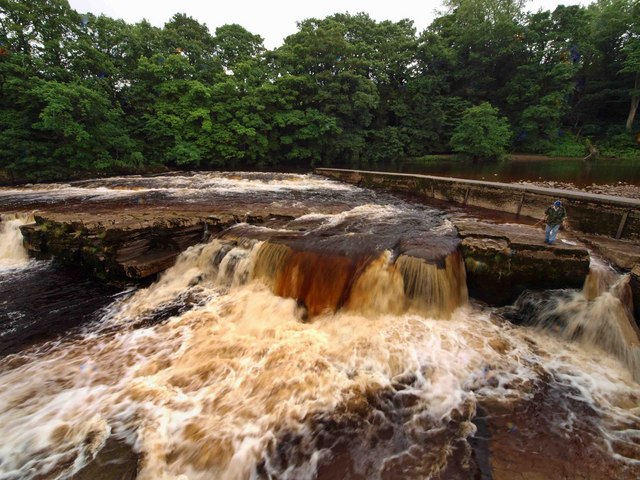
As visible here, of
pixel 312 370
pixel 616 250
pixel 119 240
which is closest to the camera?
pixel 312 370

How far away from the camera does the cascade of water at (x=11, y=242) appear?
7605 mm

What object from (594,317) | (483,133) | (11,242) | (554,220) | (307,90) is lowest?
(11,242)

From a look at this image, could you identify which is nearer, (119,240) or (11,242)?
(119,240)

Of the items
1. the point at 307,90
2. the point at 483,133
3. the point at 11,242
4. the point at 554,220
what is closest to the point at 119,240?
the point at 11,242

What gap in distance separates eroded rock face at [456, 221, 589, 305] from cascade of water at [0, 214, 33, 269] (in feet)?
35.7

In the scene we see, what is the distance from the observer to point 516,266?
555 centimetres

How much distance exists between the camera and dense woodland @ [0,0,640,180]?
16609mm

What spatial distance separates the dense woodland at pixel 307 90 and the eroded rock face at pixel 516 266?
20215 millimetres

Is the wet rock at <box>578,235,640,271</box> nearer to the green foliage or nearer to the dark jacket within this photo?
the dark jacket

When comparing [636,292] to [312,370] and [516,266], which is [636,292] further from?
[312,370]

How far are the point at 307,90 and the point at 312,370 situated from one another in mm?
25306

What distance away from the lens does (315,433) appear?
322cm

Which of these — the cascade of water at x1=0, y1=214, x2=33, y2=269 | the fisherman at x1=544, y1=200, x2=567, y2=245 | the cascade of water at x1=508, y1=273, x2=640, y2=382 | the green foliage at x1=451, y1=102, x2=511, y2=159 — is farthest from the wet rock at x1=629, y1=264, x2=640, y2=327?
the green foliage at x1=451, y1=102, x2=511, y2=159

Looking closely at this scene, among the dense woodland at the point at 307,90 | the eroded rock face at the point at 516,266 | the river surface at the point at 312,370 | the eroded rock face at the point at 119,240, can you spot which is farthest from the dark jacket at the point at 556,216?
the dense woodland at the point at 307,90
